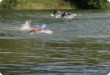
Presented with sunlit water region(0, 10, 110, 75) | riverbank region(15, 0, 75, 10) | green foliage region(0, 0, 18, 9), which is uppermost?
sunlit water region(0, 10, 110, 75)

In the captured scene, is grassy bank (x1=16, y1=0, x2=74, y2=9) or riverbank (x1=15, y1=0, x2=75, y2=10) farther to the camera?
grassy bank (x1=16, y1=0, x2=74, y2=9)

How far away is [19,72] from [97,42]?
10039 mm

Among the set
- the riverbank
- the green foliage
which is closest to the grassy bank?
the riverbank

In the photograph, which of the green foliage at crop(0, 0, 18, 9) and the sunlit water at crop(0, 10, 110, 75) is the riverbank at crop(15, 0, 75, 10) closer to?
the green foliage at crop(0, 0, 18, 9)

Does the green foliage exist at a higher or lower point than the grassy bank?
higher

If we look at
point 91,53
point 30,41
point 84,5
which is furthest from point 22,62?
point 84,5

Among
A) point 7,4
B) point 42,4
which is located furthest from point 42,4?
point 7,4

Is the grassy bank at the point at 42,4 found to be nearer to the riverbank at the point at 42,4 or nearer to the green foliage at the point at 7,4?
the riverbank at the point at 42,4

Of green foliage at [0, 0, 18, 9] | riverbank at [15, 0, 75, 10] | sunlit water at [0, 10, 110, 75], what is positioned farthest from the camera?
riverbank at [15, 0, 75, 10]

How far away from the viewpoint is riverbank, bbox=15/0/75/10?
9169cm

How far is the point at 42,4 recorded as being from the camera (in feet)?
305

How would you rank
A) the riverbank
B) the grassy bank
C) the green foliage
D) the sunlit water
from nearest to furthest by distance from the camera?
the sunlit water
the green foliage
the riverbank
the grassy bank

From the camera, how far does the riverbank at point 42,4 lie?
91688mm

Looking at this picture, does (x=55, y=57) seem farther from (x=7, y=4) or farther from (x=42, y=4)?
(x=42, y=4)
